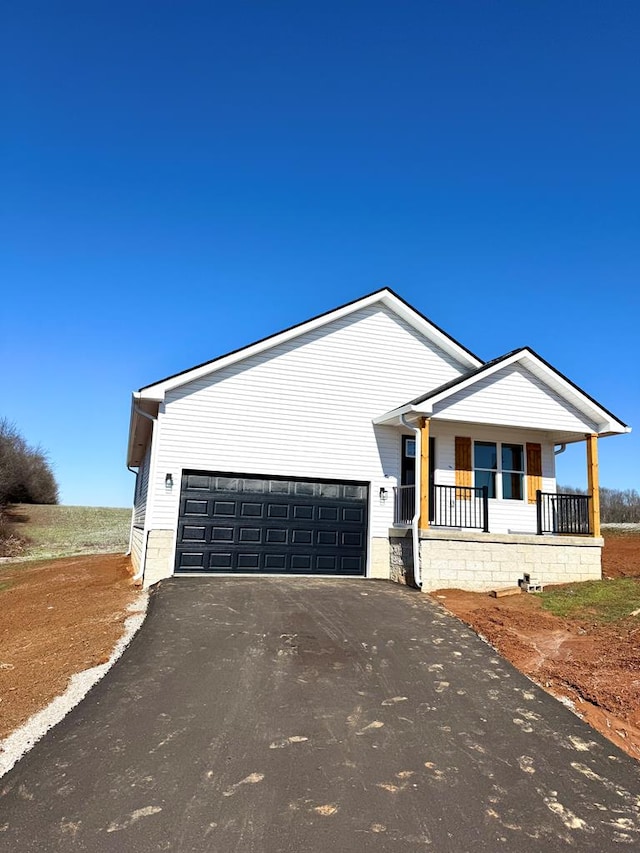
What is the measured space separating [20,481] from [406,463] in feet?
131

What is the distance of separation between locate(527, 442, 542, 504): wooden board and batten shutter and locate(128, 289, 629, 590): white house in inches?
1.6

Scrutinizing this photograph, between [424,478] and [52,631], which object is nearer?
[52,631]

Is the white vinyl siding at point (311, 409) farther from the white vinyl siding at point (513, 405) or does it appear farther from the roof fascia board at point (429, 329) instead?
the white vinyl siding at point (513, 405)

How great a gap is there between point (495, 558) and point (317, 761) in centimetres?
875

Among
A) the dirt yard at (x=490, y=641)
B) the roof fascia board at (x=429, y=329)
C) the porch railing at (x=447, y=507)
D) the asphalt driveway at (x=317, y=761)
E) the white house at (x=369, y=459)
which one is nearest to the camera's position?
the asphalt driveway at (x=317, y=761)

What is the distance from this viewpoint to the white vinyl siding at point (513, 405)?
13.1m

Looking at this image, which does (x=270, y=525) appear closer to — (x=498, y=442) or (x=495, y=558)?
(x=495, y=558)

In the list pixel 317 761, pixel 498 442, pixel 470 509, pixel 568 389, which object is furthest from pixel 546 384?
pixel 317 761

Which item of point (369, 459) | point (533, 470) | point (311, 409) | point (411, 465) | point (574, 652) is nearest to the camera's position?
point (574, 652)

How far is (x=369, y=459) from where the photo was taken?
14125mm

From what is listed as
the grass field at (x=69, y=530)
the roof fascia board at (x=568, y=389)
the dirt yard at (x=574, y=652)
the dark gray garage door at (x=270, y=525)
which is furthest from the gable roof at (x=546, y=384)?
the grass field at (x=69, y=530)

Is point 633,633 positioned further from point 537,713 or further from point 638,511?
point 638,511

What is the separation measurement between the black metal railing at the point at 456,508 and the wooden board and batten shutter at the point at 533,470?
157cm

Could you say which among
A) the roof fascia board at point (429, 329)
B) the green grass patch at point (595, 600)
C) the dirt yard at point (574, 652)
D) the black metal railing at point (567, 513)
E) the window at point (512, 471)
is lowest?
the dirt yard at point (574, 652)
